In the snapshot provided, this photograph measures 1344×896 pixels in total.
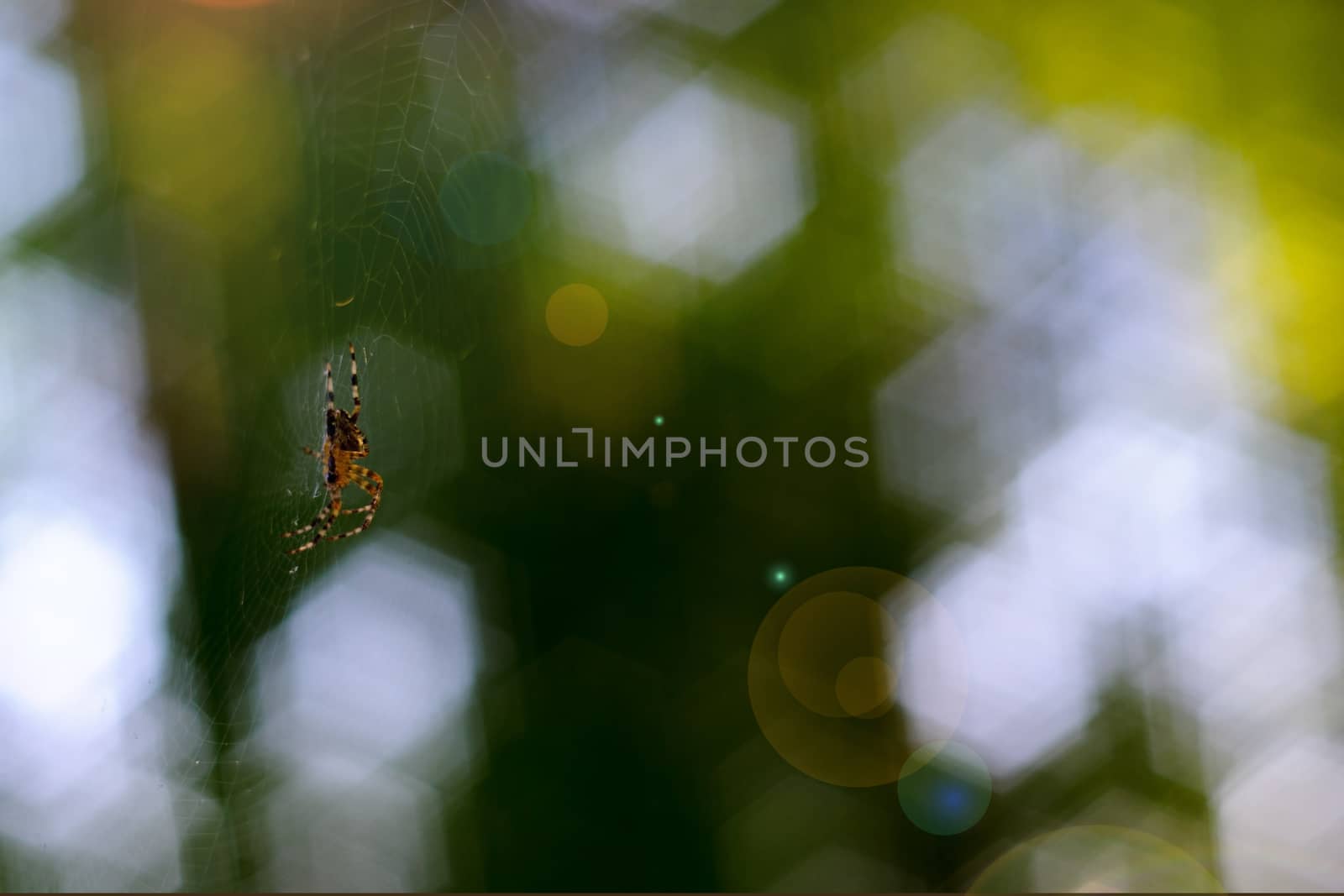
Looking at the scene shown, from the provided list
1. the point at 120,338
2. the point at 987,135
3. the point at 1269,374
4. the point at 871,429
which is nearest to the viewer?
the point at 120,338

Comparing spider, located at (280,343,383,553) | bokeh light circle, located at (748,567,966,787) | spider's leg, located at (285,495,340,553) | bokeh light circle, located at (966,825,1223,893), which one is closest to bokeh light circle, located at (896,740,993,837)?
bokeh light circle, located at (748,567,966,787)

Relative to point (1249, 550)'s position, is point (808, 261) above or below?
above

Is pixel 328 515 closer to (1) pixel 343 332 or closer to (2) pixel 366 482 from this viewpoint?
(2) pixel 366 482

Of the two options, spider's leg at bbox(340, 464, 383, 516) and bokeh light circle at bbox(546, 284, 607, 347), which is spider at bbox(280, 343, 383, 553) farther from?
bokeh light circle at bbox(546, 284, 607, 347)

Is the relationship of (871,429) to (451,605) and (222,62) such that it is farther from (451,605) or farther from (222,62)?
(222,62)

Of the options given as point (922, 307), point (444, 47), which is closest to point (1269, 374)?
point (922, 307)

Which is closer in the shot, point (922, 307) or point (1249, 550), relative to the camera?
point (1249, 550)

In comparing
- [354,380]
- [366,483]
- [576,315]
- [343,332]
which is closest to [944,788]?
[576,315]
